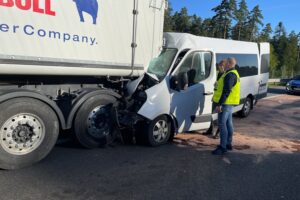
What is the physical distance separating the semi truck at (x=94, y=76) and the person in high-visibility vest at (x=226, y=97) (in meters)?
0.74

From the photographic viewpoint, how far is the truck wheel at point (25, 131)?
16.7 feet

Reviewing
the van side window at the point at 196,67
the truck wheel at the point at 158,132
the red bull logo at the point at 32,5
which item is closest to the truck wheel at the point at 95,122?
the truck wheel at the point at 158,132

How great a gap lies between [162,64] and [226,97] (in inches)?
55.5

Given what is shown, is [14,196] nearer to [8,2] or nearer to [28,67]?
[28,67]

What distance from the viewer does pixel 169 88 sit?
266 inches

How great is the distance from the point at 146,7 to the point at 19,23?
2.55 meters

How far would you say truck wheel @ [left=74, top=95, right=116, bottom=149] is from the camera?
6074mm

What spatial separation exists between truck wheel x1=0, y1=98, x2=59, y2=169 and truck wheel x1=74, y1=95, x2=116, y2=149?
54cm

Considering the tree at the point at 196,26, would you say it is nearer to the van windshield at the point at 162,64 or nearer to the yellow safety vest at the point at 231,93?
the van windshield at the point at 162,64

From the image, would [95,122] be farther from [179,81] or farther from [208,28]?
[208,28]

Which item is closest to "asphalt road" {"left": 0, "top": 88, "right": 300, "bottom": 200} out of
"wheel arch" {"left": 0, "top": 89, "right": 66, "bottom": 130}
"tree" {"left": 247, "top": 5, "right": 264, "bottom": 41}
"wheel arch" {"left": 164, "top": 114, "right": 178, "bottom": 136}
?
"wheel arch" {"left": 164, "top": 114, "right": 178, "bottom": 136}

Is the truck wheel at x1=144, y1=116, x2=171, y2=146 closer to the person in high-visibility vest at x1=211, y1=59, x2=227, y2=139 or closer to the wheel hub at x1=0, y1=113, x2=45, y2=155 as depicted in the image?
the person in high-visibility vest at x1=211, y1=59, x2=227, y2=139

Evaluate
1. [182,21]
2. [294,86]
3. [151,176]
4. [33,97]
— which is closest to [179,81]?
[151,176]

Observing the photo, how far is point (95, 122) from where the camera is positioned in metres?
6.38
